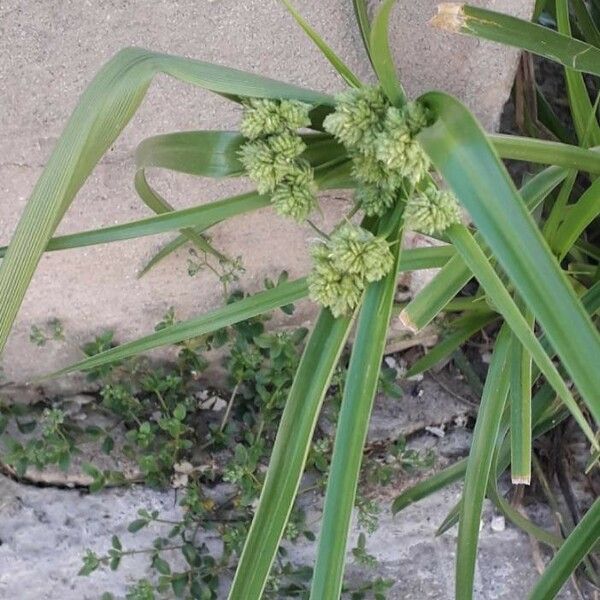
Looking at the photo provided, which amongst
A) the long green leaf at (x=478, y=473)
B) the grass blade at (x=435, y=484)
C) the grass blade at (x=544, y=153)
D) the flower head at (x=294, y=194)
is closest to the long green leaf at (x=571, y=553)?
the long green leaf at (x=478, y=473)

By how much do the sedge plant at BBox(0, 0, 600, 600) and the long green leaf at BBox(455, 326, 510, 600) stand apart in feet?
0.17

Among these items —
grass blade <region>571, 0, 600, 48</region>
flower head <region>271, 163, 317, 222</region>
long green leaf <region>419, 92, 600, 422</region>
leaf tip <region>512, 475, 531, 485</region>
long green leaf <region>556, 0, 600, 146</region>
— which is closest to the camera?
long green leaf <region>419, 92, 600, 422</region>

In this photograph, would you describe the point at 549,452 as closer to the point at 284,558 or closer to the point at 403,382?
the point at 403,382

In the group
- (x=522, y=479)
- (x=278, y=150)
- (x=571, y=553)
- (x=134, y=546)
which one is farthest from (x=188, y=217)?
(x=134, y=546)

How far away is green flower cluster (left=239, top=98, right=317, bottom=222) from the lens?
0.49 meters

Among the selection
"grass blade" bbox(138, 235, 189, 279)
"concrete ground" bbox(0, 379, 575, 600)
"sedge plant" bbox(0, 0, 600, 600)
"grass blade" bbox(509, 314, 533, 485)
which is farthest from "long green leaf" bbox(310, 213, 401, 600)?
"concrete ground" bbox(0, 379, 575, 600)

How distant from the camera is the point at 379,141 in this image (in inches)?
18.3

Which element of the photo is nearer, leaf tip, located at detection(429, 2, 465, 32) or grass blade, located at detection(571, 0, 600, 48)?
leaf tip, located at detection(429, 2, 465, 32)

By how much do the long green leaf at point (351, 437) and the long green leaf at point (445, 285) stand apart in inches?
1.8

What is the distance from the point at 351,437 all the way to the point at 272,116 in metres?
0.22

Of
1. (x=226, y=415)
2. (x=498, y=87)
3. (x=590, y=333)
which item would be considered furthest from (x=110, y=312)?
(x=590, y=333)

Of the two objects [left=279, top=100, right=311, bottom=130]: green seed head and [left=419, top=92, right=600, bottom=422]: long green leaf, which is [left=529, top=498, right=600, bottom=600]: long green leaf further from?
[left=279, top=100, right=311, bottom=130]: green seed head

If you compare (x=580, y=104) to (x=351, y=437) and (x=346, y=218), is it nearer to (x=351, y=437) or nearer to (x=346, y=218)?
(x=346, y=218)

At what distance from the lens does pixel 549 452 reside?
43.7 inches
